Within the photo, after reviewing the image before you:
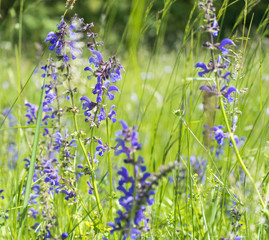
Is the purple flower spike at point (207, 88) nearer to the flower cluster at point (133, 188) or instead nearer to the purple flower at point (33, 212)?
the flower cluster at point (133, 188)

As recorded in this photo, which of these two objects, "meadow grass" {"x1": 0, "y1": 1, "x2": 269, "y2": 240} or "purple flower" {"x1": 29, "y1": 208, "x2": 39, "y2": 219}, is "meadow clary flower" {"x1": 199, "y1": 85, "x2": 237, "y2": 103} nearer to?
"meadow grass" {"x1": 0, "y1": 1, "x2": 269, "y2": 240}

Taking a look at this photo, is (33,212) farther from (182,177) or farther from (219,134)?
(219,134)

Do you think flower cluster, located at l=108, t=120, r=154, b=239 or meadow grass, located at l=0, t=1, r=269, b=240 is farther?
meadow grass, located at l=0, t=1, r=269, b=240

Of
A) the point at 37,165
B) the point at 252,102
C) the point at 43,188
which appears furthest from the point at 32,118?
the point at 252,102

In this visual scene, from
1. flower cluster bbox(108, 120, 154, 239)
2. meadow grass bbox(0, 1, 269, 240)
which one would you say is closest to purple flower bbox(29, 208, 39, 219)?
meadow grass bbox(0, 1, 269, 240)

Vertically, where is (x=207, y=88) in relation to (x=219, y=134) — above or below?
above

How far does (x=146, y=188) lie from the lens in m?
0.95

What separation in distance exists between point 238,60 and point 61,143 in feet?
2.54

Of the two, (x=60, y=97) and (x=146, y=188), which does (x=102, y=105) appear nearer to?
(x=60, y=97)

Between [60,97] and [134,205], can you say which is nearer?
[134,205]

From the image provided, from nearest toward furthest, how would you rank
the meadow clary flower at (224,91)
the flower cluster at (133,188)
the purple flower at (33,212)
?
1. the flower cluster at (133,188)
2. the meadow clary flower at (224,91)
3. the purple flower at (33,212)

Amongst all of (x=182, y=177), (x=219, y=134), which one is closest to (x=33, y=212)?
(x=182, y=177)

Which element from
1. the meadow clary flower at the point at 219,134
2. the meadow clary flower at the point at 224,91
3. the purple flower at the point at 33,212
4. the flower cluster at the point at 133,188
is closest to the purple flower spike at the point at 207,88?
the meadow clary flower at the point at 224,91

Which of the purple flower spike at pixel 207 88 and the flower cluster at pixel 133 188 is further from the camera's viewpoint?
the purple flower spike at pixel 207 88
